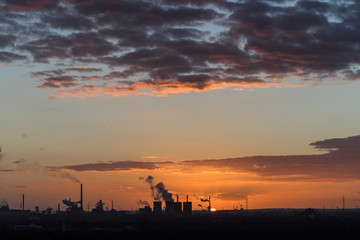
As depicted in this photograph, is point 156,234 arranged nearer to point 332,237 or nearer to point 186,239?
point 186,239

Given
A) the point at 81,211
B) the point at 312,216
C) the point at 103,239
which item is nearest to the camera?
the point at 103,239

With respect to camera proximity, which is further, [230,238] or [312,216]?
[312,216]

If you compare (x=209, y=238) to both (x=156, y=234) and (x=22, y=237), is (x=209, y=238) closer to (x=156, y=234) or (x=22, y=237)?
(x=156, y=234)

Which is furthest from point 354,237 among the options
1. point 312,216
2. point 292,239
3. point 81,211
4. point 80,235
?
point 81,211

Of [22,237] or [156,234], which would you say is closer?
[22,237]

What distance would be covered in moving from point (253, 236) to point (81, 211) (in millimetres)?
122832

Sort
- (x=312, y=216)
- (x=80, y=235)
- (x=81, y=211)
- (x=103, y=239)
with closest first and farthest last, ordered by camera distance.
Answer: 1. (x=103, y=239)
2. (x=80, y=235)
3. (x=312, y=216)
4. (x=81, y=211)

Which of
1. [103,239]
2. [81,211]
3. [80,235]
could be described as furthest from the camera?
[81,211]

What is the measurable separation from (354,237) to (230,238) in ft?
62.4

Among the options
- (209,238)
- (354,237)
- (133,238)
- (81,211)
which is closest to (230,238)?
(209,238)

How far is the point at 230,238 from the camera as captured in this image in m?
79.1

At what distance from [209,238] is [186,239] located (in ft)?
13.6

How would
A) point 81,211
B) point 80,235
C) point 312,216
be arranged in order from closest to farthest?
1. point 80,235
2. point 312,216
3. point 81,211

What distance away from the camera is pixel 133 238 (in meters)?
77.8
